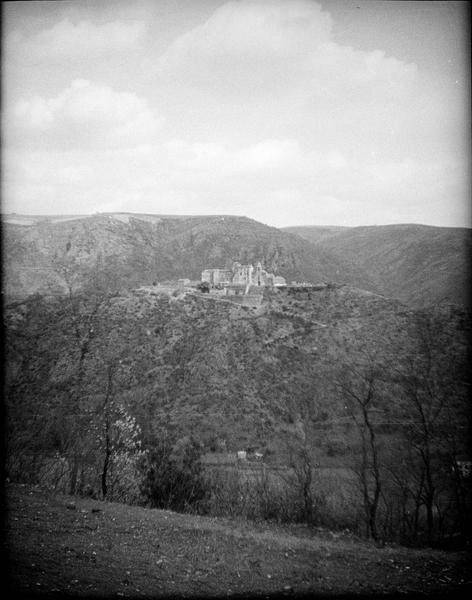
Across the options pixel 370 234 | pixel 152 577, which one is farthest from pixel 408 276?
pixel 152 577

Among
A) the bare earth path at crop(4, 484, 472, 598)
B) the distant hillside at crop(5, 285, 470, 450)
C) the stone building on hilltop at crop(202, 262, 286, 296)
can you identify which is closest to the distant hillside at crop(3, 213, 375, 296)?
the stone building on hilltop at crop(202, 262, 286, 296)

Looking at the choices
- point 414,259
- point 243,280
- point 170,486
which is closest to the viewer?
point 170,486

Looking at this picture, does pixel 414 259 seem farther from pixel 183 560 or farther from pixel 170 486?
pixel 183 560

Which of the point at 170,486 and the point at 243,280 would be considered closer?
the point at 170,486

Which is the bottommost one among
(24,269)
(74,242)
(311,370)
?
(311,370)

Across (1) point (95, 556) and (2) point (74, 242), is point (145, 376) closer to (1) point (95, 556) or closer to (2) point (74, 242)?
(1) point (95, 556)

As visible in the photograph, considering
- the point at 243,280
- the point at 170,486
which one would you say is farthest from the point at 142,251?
the point at 170,486
